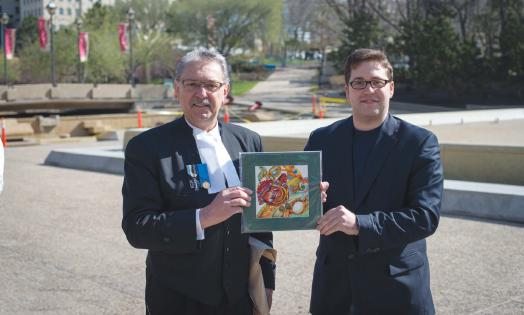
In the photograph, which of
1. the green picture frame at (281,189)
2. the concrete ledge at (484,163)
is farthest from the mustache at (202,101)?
the concrete ledge at (484,163)

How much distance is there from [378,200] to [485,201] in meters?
7.08

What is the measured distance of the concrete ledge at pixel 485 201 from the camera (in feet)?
31.6

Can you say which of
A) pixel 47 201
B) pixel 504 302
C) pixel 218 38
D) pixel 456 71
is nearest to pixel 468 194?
pixel 504 302

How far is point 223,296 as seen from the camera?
11.0 ft

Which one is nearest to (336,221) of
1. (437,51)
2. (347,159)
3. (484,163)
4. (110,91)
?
(347,159)

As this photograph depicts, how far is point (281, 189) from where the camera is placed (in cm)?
305

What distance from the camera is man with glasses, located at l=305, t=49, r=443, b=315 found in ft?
10.8

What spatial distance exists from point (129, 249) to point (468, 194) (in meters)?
4.78

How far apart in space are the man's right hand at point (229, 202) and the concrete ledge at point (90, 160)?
12161 millimetres

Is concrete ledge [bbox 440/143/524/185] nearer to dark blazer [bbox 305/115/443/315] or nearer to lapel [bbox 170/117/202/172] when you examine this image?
dark blazer [bbox 305/115/443/315]

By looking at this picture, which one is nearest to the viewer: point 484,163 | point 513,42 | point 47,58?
point 484,163

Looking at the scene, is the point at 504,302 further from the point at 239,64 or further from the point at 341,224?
the point at 239,64

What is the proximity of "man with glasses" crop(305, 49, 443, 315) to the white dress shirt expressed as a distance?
0.46 m

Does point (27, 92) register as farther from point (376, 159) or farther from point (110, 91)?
point (376, 159)
